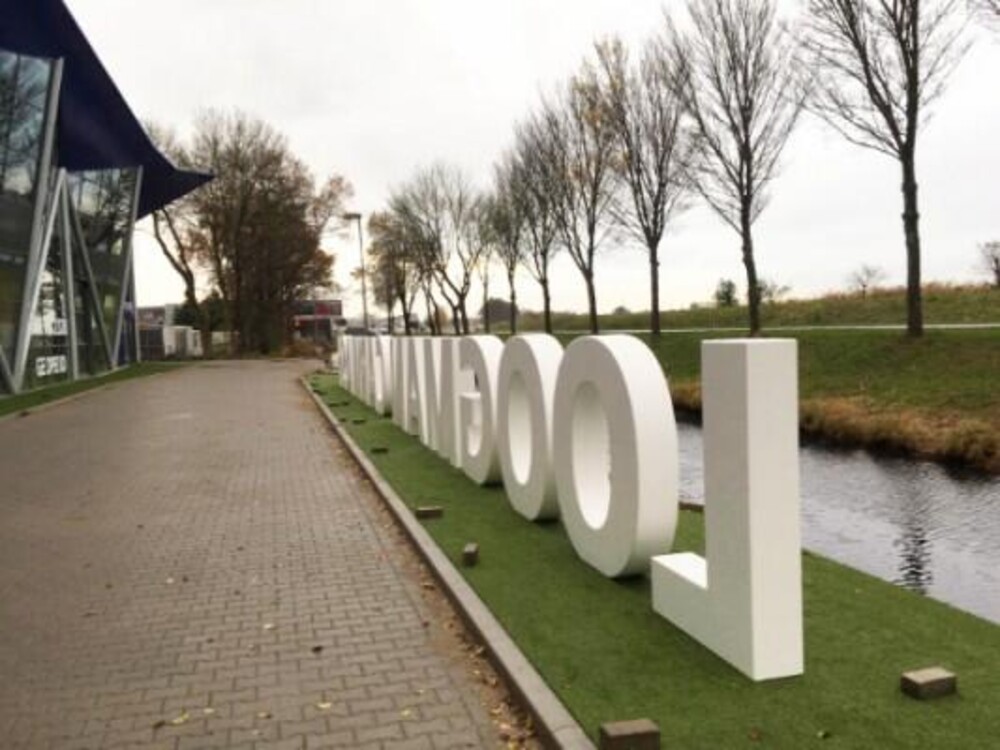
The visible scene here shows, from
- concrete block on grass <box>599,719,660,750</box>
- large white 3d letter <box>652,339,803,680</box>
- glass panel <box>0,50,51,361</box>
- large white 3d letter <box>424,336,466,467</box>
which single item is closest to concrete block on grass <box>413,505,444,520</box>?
large white 3d letter <box>424,336,466,467</box>

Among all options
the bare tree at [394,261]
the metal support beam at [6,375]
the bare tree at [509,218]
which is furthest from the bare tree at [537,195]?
the metal support beam at [6,375]

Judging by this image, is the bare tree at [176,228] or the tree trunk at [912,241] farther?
the bare tree at [176,228]

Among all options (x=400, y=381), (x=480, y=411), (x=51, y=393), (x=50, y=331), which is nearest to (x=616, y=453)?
(x=480, y=411)

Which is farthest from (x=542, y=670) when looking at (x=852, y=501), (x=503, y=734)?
(x=852, y=501)

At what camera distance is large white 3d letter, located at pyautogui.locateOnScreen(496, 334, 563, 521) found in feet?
26.1

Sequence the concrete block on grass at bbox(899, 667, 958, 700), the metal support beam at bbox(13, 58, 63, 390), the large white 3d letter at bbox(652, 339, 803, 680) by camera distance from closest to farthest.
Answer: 1. the concrete block on grass at bbox(899, 667, 958, 700)
2. the large white 3d letter at bbox(652, 339, 803, 680)
3. the metal support beam at bbox(13, 58, 63, 390)

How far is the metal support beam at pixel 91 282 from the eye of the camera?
112 ft

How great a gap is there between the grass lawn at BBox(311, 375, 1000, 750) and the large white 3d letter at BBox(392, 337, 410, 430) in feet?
26.1

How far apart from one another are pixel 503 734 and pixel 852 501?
8297 mm

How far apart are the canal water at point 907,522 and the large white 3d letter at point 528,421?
9.91 feet

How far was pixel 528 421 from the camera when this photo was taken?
360 inches

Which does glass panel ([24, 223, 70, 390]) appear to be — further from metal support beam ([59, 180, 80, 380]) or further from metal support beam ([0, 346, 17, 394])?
metal support beam ([0, 346, 17, 394])

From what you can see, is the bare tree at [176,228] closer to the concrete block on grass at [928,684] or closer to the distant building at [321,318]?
the distant building at [321,318]

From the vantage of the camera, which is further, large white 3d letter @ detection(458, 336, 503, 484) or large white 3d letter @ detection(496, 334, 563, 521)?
large white 3d letter @ detection(458, 336, 503, 484)
